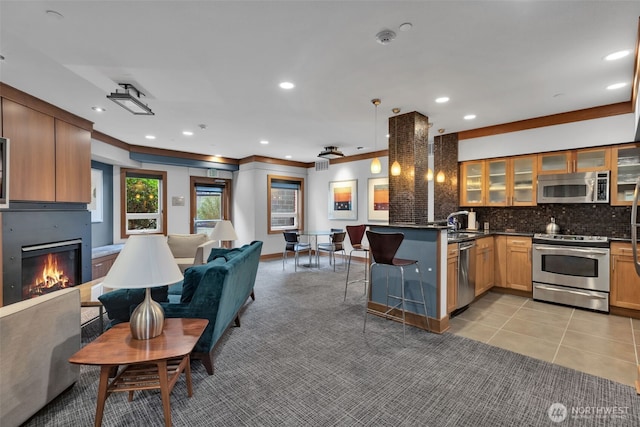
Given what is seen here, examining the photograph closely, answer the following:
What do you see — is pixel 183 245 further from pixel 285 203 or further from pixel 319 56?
pixel 319 56

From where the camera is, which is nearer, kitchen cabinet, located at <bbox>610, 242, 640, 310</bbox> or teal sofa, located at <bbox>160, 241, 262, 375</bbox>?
teal sofa, located at <bbox>160, 241, 262, 375</bbox>

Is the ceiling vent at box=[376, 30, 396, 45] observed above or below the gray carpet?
above

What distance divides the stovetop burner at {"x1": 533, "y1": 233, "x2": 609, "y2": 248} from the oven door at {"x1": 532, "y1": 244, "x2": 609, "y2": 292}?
55 millimetres

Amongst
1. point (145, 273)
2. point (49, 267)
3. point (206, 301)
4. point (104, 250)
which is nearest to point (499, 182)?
point (206, 301)

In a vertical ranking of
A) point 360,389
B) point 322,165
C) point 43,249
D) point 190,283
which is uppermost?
point 322,165

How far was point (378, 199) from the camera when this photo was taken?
6.92 metres

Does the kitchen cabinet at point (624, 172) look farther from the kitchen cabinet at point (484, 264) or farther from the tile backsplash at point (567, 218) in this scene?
the kitchen cabinet at point (484, 264)

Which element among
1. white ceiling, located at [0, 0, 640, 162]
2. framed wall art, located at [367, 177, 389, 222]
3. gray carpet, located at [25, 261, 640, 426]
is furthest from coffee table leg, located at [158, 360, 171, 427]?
framed wall art, located at [367, 177, 389, 222]

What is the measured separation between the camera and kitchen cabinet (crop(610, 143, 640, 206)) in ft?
12.3

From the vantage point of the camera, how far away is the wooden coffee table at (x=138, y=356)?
1.62 metres

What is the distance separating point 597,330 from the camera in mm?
3229

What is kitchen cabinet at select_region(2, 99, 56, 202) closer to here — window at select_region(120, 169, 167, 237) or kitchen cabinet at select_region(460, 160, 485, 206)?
window at select_region(120, 169, 167, 237)

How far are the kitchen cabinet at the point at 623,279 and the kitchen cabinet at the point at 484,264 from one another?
4.39 feet

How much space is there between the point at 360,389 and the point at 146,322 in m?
1.56
